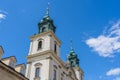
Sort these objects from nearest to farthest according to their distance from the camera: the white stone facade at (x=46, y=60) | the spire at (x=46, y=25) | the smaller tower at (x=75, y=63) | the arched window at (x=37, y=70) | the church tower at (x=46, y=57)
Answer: the arched window at (x=37, y=70) < the white stone facade at (x=46, y=60) < the church tower at (x=46, y=57) < the spire at (x=46, y=25) < the smaller tower at (x=75, y=63)

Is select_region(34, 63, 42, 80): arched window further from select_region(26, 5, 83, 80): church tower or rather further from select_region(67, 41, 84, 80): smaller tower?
select_region(67, 41, 84, 80): smaller tower

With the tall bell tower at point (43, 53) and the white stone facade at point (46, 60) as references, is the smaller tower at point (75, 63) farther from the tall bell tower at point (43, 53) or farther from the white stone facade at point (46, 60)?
the tall bell tower at point (43, 53)

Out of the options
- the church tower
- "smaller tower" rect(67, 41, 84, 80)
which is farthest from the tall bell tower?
"smaller tower" rect(67, 41, 84, 80)

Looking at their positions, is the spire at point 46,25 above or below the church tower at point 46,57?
above

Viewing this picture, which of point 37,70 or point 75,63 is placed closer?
point 37,70

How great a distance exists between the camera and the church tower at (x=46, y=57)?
4519cm

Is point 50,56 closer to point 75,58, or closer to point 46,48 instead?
point 46,48

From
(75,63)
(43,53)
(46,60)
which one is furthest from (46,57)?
(75,63)

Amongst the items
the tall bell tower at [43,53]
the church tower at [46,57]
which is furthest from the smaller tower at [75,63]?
the tall bell tower at [43,53]

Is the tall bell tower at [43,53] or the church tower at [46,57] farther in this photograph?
the church tower at [46,57]

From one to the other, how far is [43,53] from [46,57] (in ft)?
4.25

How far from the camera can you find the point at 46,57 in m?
46.7

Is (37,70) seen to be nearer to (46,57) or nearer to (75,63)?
(46,57)

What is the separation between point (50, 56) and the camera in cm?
4662
